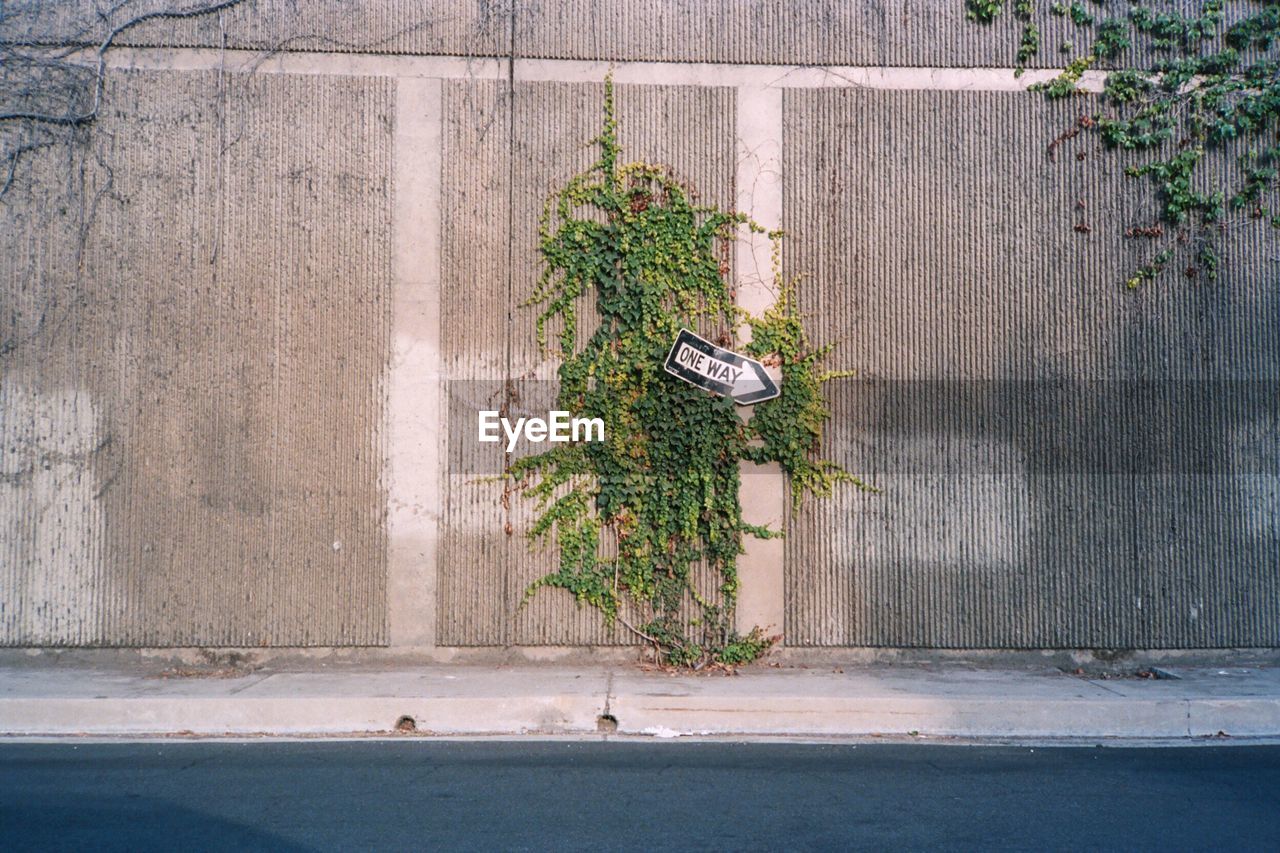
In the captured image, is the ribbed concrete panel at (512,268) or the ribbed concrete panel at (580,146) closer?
the ribbed concrete panel at (512,268)

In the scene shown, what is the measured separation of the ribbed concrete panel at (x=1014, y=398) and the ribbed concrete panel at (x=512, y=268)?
128 cm

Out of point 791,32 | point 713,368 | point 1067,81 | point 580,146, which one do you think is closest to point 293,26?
point 580,146

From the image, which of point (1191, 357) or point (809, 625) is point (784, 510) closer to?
point (809, 625)

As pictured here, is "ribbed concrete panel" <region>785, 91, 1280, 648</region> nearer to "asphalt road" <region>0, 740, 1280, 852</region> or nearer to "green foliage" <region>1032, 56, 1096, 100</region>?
"green foliage" <region>1032, 56, 1096, 100</region>

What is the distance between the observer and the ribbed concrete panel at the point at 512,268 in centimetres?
1066

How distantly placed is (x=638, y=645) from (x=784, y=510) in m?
2.21

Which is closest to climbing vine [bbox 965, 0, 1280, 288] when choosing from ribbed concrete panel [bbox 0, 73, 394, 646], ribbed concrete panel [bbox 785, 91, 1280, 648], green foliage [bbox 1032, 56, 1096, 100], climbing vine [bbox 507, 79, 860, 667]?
green foliage [bbox 1032, 56, 1096, 100]

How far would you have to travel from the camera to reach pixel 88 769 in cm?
742

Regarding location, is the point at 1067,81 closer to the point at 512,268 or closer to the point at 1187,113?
the point at 1187,113

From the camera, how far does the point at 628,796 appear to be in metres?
6.72

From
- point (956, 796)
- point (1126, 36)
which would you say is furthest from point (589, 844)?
point (1126, 36)

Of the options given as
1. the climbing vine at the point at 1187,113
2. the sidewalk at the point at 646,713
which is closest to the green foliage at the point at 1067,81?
the climbing vine at the point at 1187,113

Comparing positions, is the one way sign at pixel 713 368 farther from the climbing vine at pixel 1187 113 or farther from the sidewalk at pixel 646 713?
the climbing vine at pixel 1187 113

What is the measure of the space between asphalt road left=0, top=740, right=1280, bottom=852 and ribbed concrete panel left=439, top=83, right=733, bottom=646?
2.53 meters
